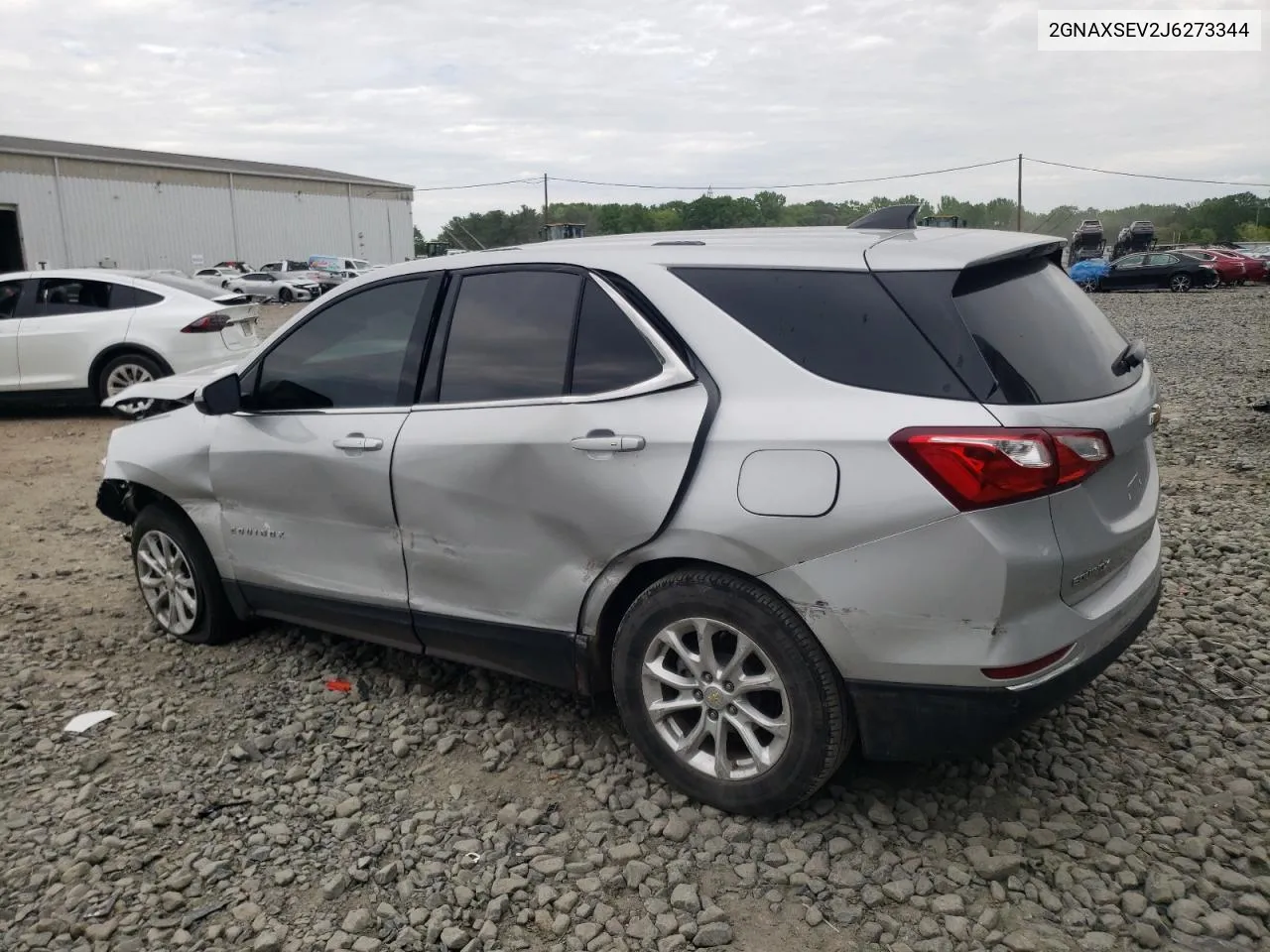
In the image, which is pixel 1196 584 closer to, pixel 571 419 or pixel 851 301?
pixel 851 301

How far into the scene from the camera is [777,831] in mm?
3154

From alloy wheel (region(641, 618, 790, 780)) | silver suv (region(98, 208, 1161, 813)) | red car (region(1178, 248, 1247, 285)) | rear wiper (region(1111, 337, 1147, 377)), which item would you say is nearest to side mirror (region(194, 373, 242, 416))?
silver suv (region(98, 208, 1161, 813))

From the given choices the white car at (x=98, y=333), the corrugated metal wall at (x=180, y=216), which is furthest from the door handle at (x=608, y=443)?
the corrugated metal wall at (x=180, y=216)

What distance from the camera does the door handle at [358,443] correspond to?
381 centimetres

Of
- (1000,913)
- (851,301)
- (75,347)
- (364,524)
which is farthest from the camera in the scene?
(75,347)

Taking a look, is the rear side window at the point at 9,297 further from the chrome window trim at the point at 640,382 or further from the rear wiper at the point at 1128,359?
the rear wiper at the point at 1128,359

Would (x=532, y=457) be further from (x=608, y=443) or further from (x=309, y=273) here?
(x=309, y=273)

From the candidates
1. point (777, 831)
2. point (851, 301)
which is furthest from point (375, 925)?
point (851, 301)

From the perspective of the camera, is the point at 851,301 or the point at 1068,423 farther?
the point at 851,301

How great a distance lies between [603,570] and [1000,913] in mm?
1482

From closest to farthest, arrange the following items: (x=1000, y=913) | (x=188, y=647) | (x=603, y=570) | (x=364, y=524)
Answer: (x=1000, y=913), (x=603, y=570), (x=364, y=524), (x=188, y=647)

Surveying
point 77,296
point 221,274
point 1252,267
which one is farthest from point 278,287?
point 1252,267

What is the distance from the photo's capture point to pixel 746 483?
294 cm

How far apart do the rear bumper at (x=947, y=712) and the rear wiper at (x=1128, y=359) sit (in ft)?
2.94
